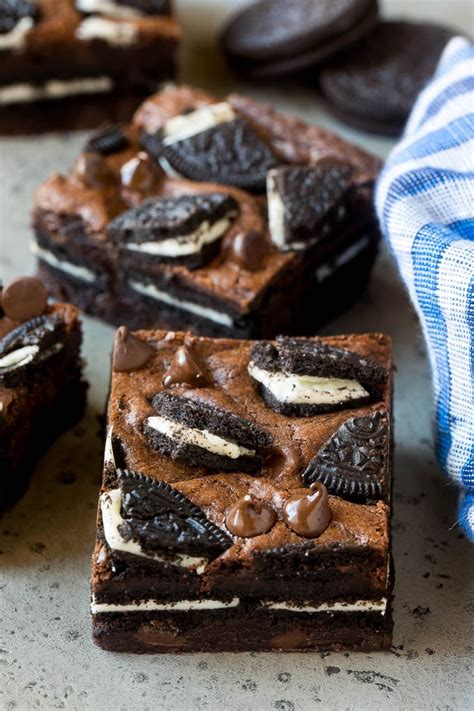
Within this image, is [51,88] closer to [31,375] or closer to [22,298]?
[22,298]

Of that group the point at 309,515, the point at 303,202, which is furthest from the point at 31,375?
the point at 303,202

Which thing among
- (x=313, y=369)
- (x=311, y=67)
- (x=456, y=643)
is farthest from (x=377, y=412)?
(x=311, y=67)

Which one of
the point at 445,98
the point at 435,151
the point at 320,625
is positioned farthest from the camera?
the point at 445,98

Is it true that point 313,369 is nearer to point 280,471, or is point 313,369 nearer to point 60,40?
point 280,471

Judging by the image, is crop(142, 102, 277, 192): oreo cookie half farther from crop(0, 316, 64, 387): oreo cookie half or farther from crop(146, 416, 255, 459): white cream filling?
crop(146, 416, 255, 459): white cream filling

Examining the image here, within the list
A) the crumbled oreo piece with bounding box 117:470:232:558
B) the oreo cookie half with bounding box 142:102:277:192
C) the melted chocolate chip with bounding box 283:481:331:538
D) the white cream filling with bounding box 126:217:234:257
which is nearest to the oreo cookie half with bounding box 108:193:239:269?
the white cream filling with bounding box 126:217:234:257
